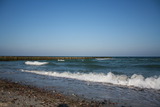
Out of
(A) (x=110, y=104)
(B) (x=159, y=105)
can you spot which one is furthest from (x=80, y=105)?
(B) (x=159, y=105)

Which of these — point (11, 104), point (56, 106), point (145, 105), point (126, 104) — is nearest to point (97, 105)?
point (126, 104)

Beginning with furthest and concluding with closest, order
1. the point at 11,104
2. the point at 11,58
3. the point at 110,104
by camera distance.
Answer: the point at 11,58, the point at 110,104, the point at 11,104

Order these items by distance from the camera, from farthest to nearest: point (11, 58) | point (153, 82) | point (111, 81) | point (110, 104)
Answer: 1. point (11, 58)
2. point (111, 81)
3. point (153, 82)
4. point (110, 104)

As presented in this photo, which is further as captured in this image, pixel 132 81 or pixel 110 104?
pixel 132 81

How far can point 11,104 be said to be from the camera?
15.2ft

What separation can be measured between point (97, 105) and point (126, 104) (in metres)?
1.22

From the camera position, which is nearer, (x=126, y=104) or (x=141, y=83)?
(x=126, y=104)

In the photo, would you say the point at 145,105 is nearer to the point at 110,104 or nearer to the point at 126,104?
the point at 126,104

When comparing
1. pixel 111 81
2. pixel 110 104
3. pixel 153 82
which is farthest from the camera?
pixel 111 81

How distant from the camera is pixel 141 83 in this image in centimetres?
954

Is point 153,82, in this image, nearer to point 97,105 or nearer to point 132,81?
point 132,81

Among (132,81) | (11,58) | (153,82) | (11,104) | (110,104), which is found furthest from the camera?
(11,58)

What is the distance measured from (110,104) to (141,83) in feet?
17.4

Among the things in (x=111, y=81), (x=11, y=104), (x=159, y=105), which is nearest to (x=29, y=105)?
(x=11, y=104)
